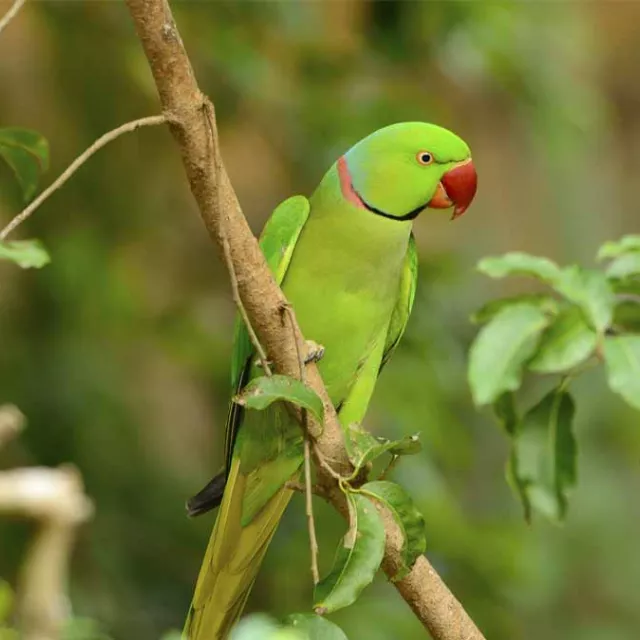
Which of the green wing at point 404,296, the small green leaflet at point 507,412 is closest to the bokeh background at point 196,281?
the green wing at point 404,296

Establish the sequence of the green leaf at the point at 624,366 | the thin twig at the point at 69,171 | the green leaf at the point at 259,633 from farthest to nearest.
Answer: the green leaf at the point at 624,366 < the thin twig at the point at 69,171 < the green leaf at the point at 259,633

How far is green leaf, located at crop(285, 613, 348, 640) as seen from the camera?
2.48 ft

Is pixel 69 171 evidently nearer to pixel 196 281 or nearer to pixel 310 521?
pixel 310 521

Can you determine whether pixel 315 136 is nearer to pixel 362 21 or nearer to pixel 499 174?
pixel 362 21

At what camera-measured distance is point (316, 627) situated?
0.76 m

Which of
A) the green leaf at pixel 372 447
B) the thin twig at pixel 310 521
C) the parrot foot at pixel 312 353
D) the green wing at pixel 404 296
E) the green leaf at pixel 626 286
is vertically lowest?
the thin twig at pixel 310 521

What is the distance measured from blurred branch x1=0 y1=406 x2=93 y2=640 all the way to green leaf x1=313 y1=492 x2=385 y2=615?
0.70 feet

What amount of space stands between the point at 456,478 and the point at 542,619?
0.82m

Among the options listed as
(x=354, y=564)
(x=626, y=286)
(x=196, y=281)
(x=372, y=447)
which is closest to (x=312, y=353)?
(x=372, y=447)

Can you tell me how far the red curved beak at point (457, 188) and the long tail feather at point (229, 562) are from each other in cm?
38

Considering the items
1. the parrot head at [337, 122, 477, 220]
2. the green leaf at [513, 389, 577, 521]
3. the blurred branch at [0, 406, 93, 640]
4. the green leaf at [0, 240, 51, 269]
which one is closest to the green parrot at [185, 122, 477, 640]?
the parrot head at [337, 122, 477, 220]

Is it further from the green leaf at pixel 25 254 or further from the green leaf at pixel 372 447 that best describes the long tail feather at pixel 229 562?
the green leaf at pixel 25 254

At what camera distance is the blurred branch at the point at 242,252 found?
77 cm

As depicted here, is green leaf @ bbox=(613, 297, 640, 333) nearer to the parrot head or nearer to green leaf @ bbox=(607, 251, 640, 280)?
green leaf @ bbox=(607, 251, 640, 280)
